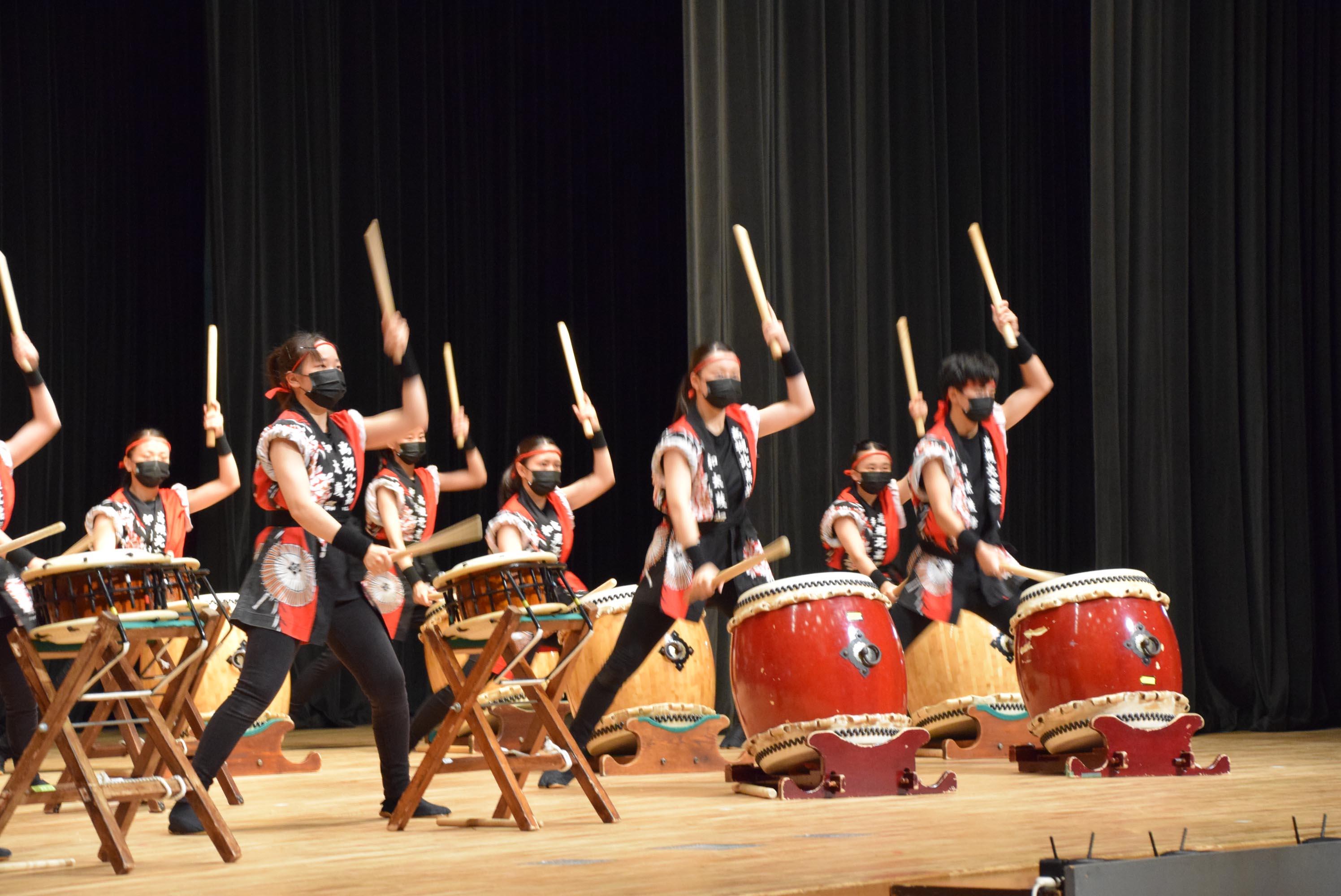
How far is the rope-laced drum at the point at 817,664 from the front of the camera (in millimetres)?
3975

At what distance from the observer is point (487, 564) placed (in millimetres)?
3520

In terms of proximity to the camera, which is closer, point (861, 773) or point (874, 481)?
point (861, 773)

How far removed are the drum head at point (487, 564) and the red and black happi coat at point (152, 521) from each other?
2354mm

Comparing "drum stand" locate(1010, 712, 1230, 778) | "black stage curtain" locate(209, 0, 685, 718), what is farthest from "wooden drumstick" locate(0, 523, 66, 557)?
"black stage curtain" locate(209, 0, 685, 718)

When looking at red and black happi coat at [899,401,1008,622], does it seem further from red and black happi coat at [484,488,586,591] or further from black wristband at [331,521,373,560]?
black wristband at [331,521,373,560]

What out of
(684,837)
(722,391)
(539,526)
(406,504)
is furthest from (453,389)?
(684,837)

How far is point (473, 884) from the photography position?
2.53 metres

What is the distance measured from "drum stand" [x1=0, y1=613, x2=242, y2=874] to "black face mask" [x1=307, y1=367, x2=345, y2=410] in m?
0.63

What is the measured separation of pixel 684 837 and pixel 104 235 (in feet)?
18.6

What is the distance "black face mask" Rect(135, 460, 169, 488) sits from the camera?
5.75 m

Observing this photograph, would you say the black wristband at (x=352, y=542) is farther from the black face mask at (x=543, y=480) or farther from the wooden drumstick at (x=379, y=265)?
the black face mask at (x=543, y=480)

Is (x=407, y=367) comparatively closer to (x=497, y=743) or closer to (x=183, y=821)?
(x=497, y=743)

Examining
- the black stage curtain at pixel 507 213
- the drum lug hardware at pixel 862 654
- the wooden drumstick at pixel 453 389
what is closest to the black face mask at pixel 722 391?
the drum lug hardware at pixel 862 654

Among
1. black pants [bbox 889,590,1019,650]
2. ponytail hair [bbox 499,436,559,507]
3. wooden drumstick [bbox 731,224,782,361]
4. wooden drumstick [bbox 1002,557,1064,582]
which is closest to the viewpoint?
wooden drumstick [bbox 731,224,782,361]
